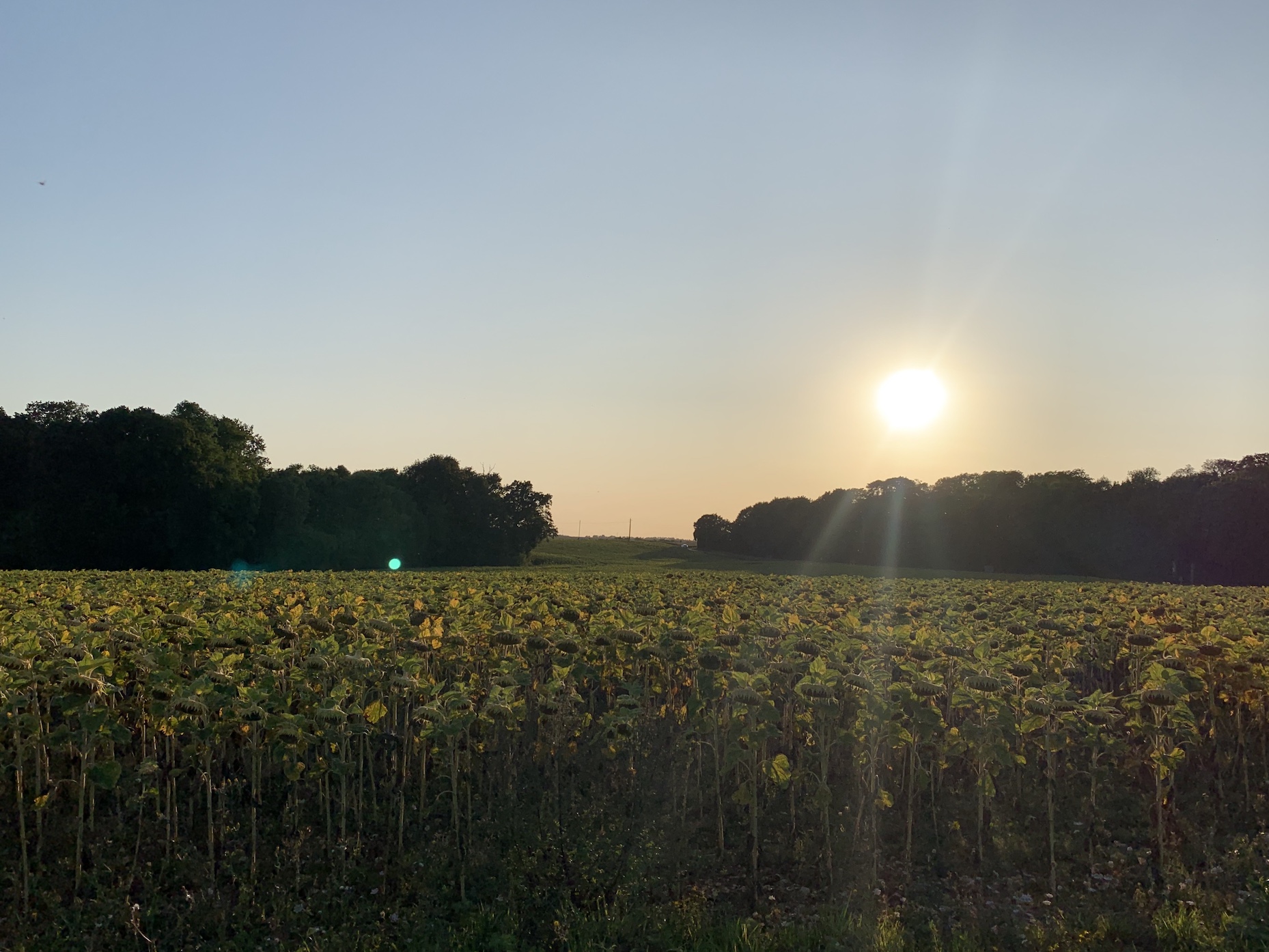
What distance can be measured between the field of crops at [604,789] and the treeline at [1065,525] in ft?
221

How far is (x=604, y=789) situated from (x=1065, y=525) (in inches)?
2969

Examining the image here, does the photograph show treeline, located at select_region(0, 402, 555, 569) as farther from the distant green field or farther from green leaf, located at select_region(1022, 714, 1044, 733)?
green leaf, located at select_region(1022, 714, 1044, 733)

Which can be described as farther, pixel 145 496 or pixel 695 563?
pixel 695 563

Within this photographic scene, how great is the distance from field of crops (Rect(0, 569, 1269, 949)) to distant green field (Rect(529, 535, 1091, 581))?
42.7 m

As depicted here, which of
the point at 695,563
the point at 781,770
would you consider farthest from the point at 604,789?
the point at 695,563

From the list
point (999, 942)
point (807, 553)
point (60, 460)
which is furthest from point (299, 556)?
point (999, 942)

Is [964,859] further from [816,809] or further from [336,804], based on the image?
[336,804]

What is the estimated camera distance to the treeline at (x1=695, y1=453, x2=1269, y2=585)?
223ft

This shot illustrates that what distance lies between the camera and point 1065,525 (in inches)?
2977

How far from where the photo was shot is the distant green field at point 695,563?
196 feet

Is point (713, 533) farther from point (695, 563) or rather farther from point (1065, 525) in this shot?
point (1065, 525)

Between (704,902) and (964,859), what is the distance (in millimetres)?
2552

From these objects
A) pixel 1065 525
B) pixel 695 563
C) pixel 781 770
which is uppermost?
pixel 1065 525

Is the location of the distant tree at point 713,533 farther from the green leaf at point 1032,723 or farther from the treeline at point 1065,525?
the green leaf at point 1032,723
